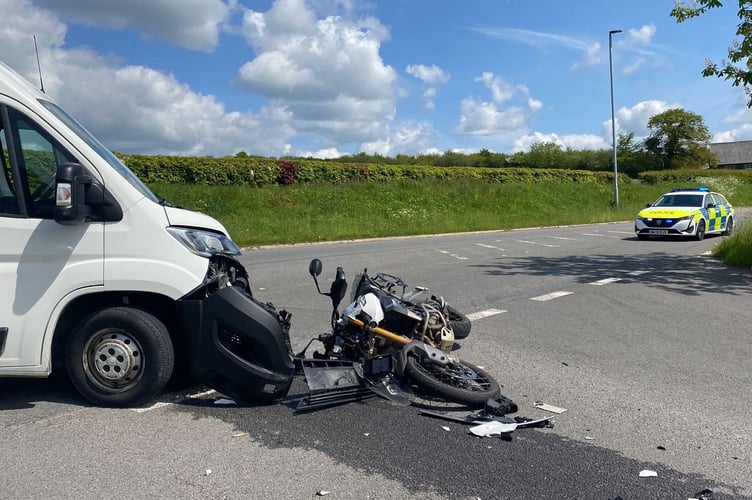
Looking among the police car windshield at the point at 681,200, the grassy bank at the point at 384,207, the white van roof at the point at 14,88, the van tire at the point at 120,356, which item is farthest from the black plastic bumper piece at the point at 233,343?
the police car windshield at the point at 681,200

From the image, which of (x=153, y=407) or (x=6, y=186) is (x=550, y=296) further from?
(x=6, y=186)

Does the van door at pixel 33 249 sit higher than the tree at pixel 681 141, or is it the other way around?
the tree at pixel 681 141

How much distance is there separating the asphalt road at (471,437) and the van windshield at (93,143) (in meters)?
1.60

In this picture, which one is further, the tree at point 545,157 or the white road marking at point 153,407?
the tree at point 545,157

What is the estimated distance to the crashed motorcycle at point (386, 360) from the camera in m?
4.45

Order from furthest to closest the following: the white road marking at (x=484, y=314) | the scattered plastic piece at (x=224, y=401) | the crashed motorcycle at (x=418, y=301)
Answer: the white road marking at (x=484, y=314) → the crashed motorcycle at (x=418, y=301) → the scattered plastic piece at (x=224, y=401)

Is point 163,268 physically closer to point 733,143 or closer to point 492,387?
point 492,387

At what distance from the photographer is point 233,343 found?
4.33 m

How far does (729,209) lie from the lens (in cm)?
2138

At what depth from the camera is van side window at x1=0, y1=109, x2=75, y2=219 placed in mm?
4203

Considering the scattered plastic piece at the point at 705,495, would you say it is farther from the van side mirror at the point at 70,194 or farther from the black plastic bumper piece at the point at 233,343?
the van side mirror at the point at 70,194

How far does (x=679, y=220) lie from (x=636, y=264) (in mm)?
6645

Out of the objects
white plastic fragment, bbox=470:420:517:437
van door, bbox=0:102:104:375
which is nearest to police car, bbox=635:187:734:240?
white plastic fragment, bbox=470:420:517:437

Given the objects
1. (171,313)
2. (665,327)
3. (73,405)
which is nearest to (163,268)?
(171,313)
